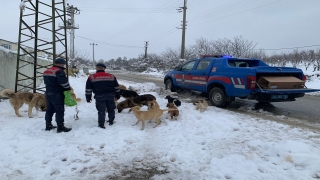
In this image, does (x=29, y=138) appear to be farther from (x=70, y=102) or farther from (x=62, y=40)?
(x=62, y=40)

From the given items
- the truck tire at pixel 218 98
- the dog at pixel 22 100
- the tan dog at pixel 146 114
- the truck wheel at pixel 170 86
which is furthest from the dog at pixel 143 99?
the truck wheel at pixel 170 86

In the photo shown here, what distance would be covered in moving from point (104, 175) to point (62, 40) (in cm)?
797

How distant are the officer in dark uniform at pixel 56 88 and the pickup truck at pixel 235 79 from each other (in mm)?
5165

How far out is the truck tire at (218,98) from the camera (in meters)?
7.86

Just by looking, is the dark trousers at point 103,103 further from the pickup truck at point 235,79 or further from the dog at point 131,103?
the pickup truck at point 235,79

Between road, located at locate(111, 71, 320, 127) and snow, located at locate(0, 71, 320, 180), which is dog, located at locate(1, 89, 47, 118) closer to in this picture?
snow, located at locate(0, 71, 320, 180)

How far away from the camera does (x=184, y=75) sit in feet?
33.0

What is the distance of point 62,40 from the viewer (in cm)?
964

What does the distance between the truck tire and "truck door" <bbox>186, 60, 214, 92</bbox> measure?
28.2 inches

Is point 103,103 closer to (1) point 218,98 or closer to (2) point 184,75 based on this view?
A: (1) point 218,98

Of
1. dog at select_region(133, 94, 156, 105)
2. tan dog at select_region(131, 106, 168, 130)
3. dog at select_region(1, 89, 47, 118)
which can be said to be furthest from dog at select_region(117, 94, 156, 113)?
dog at select_region(1, 89, 47, 118)

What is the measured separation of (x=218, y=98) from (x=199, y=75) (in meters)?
1.47

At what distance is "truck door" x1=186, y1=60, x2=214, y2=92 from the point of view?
8.77m

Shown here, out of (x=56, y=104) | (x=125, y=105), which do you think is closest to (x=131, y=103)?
(x=125, y=105)
